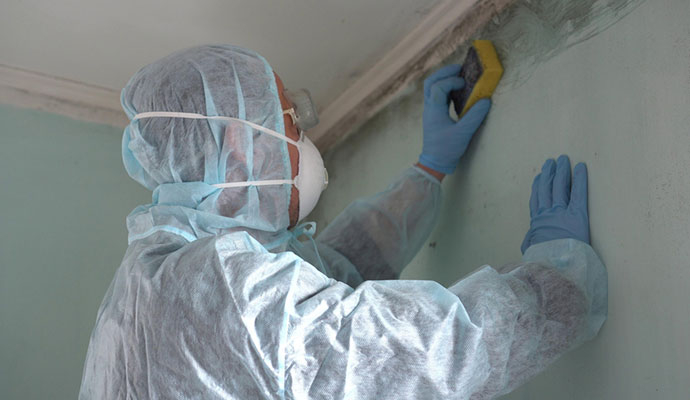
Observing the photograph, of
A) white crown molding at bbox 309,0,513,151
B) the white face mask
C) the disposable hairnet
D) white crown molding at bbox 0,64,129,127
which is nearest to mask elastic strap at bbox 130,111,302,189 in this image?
the white face mask

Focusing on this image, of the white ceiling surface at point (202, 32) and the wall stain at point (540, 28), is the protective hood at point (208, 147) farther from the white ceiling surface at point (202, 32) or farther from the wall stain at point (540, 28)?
the wall stain at point (540, 28)

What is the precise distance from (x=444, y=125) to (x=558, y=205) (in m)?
0.44

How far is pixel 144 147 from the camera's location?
52.9 inches

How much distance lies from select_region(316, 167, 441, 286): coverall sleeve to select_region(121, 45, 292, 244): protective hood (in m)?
0.26

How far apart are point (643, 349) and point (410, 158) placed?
3.12 ft

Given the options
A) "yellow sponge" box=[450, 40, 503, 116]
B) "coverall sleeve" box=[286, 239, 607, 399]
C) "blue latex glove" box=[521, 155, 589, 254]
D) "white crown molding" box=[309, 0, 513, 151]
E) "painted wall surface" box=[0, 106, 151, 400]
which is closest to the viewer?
"coverall sleeve" box=[286, 239, 607, 399]

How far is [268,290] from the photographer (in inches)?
39.1

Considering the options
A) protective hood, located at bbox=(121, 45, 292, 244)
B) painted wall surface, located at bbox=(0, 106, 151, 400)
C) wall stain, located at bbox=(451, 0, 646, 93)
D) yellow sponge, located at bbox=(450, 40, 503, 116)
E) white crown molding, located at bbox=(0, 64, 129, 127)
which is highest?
wall stain, located at bbox=(451, 0, 646, 93)

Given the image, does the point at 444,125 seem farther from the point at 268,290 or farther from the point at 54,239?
the point at 54,239

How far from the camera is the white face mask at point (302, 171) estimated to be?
1327 mm

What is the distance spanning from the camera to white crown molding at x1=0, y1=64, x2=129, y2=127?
2152mm

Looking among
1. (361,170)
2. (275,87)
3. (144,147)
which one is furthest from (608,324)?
(361,170)

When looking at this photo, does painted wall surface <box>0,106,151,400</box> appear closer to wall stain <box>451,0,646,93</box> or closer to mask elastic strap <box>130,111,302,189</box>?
mask elastic strap <box>130,111,302,189</box>

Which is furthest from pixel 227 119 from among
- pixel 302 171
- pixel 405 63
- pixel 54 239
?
pixel 54 239
